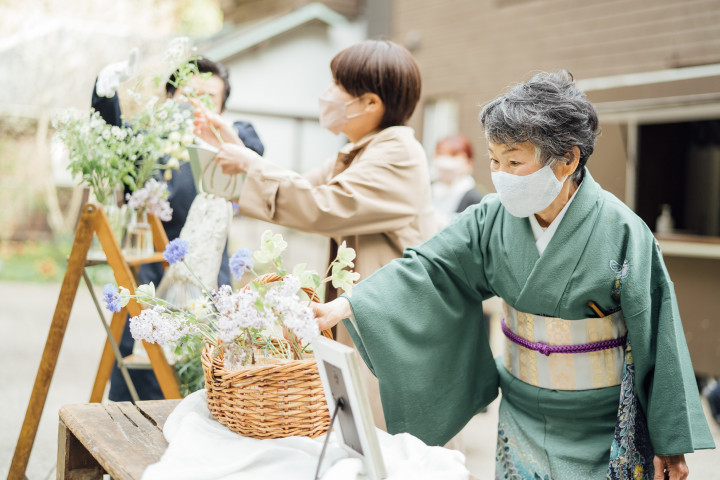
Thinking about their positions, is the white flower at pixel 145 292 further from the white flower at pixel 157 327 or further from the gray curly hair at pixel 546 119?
the gray curly hair at pixel 546 119

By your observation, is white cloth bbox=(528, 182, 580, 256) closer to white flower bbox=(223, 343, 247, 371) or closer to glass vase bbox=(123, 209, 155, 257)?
white flower bbox=(223, 343, 247, 371)

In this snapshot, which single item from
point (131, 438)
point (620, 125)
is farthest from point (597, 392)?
point (620, 125)

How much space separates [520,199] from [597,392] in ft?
1.81

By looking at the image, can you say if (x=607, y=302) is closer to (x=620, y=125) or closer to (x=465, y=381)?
(x=465, y=381)

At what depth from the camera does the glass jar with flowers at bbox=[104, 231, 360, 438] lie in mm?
1544

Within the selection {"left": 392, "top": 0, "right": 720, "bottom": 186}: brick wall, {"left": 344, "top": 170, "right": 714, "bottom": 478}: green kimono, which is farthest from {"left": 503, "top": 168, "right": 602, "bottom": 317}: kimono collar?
{"left": 392, "top": 0, "right": 720, "bottom": 186}: brick wall

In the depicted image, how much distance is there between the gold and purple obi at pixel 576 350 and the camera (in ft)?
6.35

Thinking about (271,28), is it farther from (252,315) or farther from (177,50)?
(252,315)

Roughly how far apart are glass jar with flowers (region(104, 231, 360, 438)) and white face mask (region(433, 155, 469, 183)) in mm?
3519

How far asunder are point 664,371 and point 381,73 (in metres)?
1.33

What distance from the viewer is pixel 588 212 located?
6.30 feet

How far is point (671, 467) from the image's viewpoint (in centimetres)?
187

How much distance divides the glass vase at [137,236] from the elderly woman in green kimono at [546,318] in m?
1.09

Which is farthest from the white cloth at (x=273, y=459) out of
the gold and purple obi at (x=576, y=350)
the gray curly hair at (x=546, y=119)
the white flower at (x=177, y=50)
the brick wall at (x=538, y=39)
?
the brick wall at (x=538, y=39)
